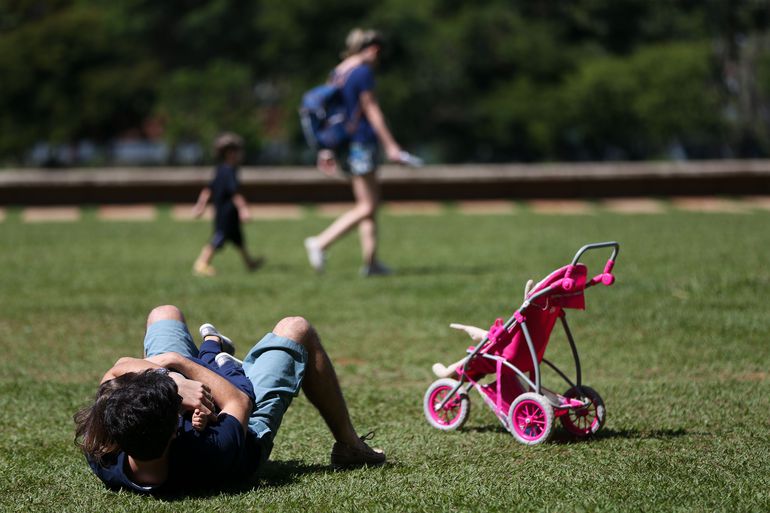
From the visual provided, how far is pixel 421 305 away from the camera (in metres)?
9.20

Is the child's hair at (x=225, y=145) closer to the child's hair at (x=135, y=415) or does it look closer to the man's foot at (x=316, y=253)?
the man's foot at (x=316, y=253)

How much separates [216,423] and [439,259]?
8247mm

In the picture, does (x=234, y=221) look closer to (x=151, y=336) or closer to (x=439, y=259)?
(x=439, y=259)

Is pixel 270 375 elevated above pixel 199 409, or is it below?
below

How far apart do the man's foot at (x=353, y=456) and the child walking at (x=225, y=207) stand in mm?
6880

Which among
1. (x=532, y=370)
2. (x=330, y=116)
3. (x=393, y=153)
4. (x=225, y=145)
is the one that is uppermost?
(x=532, y=370)

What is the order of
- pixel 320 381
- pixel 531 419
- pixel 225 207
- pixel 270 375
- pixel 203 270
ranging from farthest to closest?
pixel 225 207, pixel 203 270, pixel 531 419, pixel 320 381, pixel 270 375

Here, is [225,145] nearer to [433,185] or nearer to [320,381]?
[320,381]

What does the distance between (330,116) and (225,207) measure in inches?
72.2

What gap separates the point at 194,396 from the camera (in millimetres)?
4230

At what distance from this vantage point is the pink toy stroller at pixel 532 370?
5.07 metres

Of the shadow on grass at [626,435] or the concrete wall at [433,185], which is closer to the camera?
the shadow on grass at [626,435]

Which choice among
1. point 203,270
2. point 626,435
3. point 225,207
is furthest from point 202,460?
point 225,207

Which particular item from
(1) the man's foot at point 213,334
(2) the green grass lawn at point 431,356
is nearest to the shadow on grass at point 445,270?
(2) the green grass lawn at point 431,356
